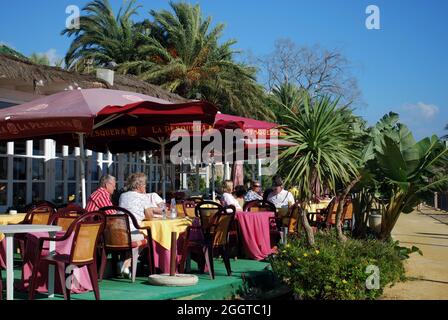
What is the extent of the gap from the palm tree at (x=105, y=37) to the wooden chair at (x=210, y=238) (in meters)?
18.7

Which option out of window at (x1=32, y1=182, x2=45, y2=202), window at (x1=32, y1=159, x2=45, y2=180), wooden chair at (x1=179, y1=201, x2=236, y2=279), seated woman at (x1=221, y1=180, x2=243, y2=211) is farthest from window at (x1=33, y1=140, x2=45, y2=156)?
wooden chair at (x1=179, y1=201, x2=236, y2=279)

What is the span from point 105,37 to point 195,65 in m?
4.84

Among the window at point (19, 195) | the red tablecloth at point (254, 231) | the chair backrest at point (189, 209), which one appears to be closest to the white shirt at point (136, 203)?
the chair backrest at point (189, 209)

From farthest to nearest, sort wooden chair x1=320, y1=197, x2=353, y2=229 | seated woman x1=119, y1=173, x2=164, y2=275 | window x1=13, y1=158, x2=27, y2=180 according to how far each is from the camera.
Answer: wooden chair x1=320, y1=197, x2=353, y2=229 → window x1=13, y1=158, x2=27, y2=180 → seated woman x1=119, y1=173, x2=164, y2=275

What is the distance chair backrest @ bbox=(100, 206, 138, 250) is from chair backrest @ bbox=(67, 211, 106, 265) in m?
0.94

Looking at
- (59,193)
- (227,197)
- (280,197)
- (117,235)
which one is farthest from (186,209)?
(59,193)

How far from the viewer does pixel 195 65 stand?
2459 centimetres

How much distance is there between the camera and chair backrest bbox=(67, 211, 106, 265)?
6020 mm

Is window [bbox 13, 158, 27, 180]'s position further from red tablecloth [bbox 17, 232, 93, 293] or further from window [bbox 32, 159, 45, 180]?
red tablecloth [bbox 17, 232, 93, 293]

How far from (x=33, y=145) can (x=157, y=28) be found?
47.4 feet

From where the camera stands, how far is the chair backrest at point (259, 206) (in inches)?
420

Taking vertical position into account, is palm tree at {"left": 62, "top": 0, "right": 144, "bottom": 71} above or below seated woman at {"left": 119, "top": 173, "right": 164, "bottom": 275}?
above

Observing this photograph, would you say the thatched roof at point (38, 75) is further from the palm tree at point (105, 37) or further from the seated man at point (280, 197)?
the palm tree at point (105, 37)

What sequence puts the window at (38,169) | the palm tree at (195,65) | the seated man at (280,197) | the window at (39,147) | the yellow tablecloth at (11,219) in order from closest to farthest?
1. the yellow tablecloth at (11,219)
2. the seated man at (280,197)
3. the window at (38,169)
4. the window at (39,147)
5. the palm tree at (195,65)
